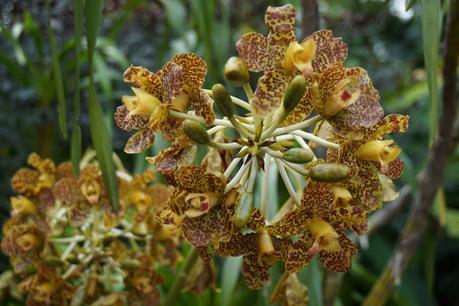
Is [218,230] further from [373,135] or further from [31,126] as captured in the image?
[31,126]

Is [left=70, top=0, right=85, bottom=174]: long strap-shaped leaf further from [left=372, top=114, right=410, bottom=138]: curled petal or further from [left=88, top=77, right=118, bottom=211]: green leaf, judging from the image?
[left=372, top=114, right=410, bottom=138]: curled petal

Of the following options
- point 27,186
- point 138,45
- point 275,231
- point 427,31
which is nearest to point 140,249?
point 27,186

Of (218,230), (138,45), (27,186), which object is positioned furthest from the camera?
(138,45)

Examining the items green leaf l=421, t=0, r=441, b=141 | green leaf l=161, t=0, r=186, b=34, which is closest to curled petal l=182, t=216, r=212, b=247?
green leaf l=421, t=0, r=441, b=141

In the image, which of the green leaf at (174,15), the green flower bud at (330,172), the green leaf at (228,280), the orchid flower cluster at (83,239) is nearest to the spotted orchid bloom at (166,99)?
the green flower bud at (330,172)

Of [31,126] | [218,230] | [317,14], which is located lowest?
[31,126]

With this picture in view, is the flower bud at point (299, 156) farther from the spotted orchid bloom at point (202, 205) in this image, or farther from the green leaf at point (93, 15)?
the green leaf at point (93, 15)

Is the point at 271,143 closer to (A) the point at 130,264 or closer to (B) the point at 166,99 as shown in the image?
(B) the point at 166,99
